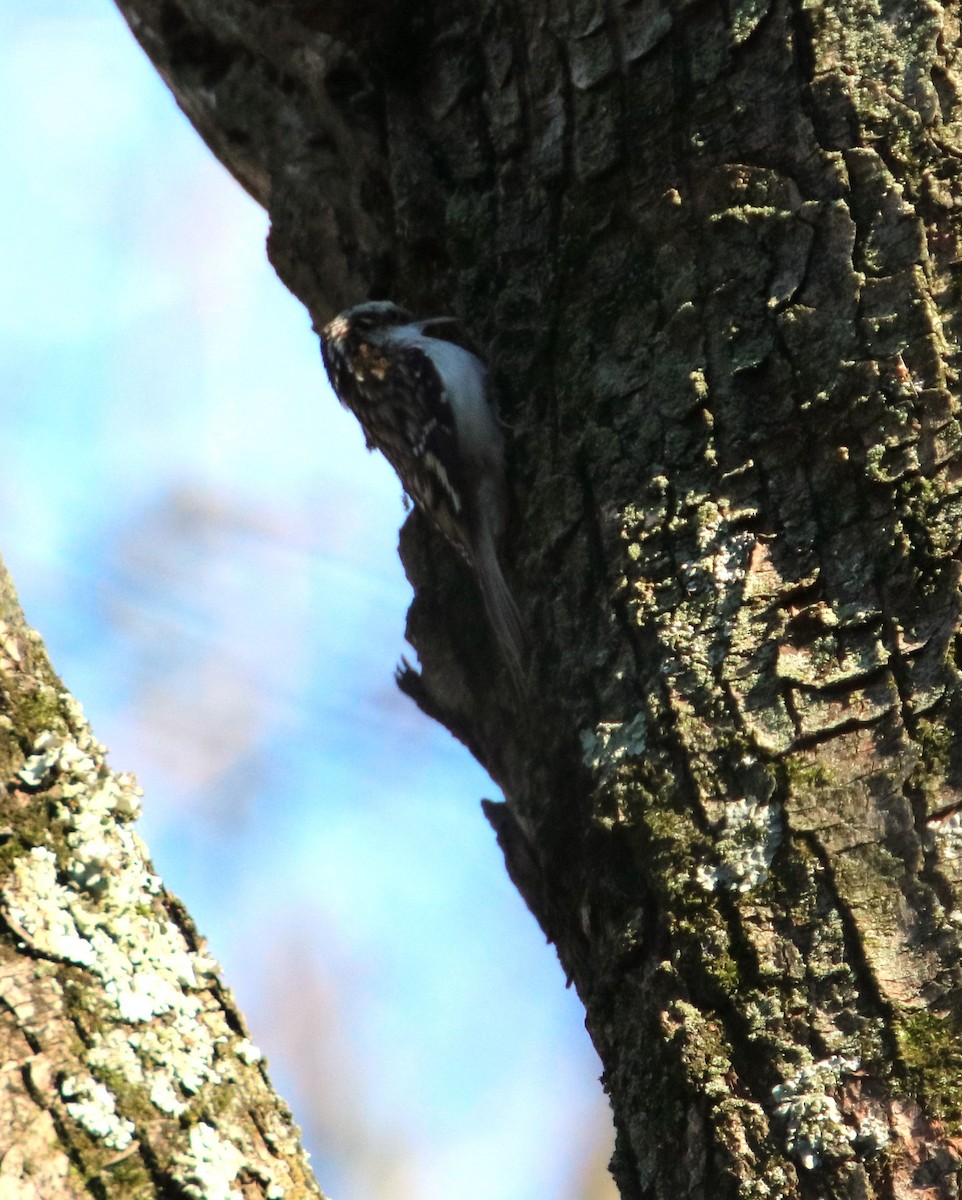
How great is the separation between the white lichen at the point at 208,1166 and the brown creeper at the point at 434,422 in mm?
1007

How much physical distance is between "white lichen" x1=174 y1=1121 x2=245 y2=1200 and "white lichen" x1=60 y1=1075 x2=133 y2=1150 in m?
0.06

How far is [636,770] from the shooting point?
173 cm

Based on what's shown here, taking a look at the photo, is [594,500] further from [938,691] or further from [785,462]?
[938,691]

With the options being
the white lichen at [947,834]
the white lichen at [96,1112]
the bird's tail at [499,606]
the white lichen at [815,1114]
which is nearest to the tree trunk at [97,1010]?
the white lichen at [96,1112]

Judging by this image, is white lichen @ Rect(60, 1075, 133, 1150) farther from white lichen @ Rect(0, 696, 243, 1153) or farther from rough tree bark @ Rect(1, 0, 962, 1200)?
rough tree bark @ Rect(1, 0, 962, 1200)

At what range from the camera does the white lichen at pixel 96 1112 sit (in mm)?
1150

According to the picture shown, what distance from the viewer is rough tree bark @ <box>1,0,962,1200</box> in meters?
1.50

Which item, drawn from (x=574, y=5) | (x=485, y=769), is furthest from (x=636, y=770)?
(x=574, y=5)

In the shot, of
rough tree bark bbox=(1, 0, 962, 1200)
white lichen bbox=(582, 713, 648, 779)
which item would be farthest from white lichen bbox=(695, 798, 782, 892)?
white lichen bbox=(582, 713, 648, 779)

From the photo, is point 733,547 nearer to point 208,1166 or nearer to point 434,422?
point 208,1166

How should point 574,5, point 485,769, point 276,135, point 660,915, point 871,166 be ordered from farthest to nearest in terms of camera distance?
point 276,135, point 485,769, point 574,5, point 871,166, point 660,915

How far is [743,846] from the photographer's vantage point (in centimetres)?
161

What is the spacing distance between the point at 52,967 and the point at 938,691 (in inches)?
39.8

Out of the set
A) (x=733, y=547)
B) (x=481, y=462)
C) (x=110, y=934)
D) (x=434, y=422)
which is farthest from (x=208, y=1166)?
(x=434, y=422)
